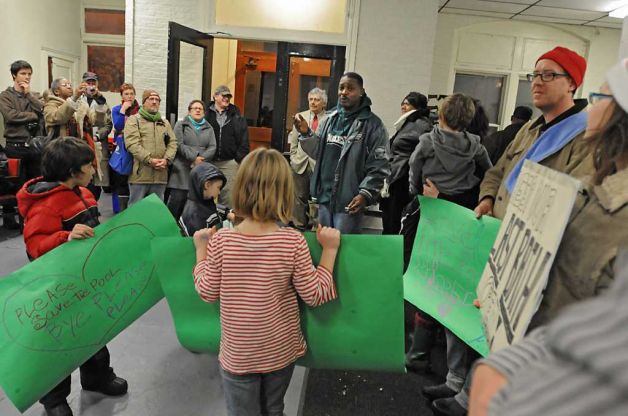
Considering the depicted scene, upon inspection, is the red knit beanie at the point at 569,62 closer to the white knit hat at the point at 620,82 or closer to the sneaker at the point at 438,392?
the white knit hat at the point at 620,82

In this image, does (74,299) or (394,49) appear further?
(394,49)

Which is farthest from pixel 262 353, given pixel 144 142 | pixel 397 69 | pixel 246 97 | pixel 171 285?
pixel 246 97

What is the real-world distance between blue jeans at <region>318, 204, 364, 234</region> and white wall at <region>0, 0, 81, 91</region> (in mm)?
5426

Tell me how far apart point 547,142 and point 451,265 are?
1.96 feet

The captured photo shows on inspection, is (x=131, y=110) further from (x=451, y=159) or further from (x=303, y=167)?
(x=451, y=159)

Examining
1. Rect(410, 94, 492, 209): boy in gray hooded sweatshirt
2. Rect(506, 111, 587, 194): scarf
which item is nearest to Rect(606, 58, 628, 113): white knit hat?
Rect(506, 111, 587, 194): scarf

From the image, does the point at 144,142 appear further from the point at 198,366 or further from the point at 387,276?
the point at 387,276

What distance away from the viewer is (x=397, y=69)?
589 cm

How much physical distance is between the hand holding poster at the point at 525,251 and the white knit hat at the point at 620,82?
26 centimetres

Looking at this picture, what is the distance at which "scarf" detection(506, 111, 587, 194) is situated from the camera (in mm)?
1563

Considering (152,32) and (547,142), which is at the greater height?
(152,32)

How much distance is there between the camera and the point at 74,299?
168 centimetres

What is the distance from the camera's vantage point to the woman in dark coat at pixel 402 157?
3.37 metres

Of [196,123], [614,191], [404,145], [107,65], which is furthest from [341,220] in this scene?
[107,65]
